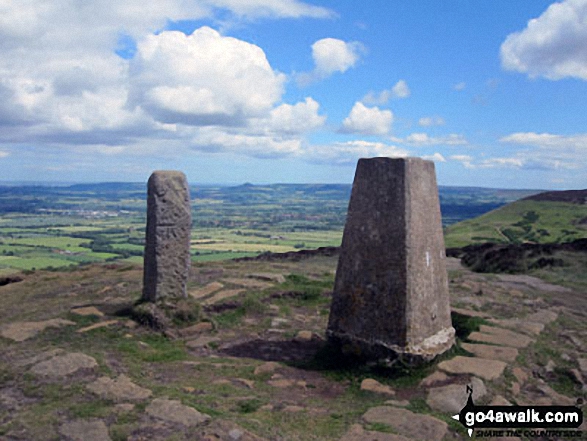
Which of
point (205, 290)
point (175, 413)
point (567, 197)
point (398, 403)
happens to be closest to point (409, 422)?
point (398, 403)

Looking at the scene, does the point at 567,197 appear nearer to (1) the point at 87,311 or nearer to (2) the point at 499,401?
(2) the point at 499,401

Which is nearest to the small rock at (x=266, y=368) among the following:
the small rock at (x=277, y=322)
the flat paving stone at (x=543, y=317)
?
the small rock at (x=277, y=322)

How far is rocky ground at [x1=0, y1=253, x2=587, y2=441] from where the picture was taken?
499 centimetres

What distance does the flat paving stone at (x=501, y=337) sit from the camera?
8.01 m

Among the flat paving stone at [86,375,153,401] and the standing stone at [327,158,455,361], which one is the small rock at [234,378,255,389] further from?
the standing stone at [327,158,455,361]

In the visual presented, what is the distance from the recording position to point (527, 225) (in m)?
46.1

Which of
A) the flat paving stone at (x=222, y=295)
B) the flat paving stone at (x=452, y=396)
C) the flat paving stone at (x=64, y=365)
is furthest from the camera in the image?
the flat paving stone at (x=222, y=295)

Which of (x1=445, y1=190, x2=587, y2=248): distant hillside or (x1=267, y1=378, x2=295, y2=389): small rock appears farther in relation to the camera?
(x1=445, y1=190, x2=587, y2=248): distant hillside

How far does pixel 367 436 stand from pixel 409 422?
2.13 ft

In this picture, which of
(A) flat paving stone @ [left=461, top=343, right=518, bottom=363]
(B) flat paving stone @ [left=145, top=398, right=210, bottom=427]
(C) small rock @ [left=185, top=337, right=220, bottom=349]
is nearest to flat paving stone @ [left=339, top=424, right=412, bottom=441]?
(B) flat paving stone @ [left=145, top=398, right=210, bottom=427]

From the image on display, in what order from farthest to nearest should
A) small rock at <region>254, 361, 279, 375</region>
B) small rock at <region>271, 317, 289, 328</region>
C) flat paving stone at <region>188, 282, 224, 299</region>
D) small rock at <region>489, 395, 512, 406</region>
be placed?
1. flat paving stone at <region>188, 282, 224, 299</region>
2. small rock at <region>271, 317, 289, 328</region>
3. small rock at <region>254, 361, 279, 375</region>
4. small rock at <region>489, 395, 512, 406</region>

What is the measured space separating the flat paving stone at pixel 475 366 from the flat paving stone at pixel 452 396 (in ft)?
0.98

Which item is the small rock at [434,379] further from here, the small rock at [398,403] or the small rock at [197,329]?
the small rock at [197,329]

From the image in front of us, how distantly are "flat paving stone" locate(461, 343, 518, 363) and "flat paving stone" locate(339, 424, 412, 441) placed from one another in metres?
3.02
